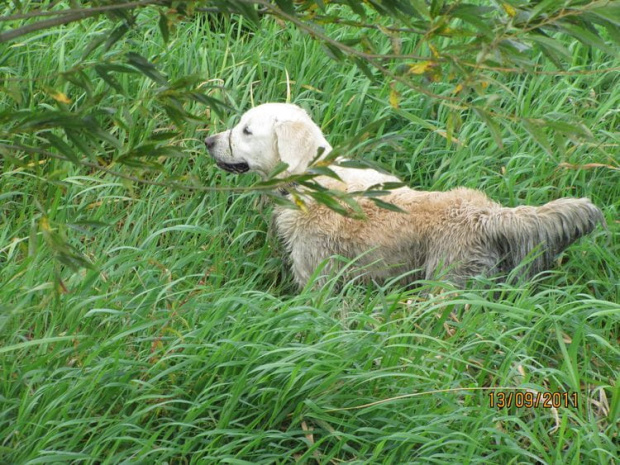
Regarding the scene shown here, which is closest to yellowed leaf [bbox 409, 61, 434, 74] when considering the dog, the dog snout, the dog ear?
the dog

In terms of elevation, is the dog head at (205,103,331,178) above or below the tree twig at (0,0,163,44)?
below

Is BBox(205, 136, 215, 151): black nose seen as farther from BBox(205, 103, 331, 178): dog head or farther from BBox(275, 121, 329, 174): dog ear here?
BBox(275, 121, 329, 174): dog ear

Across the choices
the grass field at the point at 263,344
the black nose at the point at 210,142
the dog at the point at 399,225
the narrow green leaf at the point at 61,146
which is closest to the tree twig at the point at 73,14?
the grass field at the point at 263,344

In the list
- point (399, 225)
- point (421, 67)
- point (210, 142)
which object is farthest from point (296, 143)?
point (421, 67)

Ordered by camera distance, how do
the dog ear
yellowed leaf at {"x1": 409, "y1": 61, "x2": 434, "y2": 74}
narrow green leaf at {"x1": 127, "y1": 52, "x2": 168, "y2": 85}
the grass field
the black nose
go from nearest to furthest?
1. yellowed leaf at {"x1": 409, "y1": 61, "x2": 434, "y2": 74}
2. narrow green leaf at {"x1": 127, "y1": 52, "x2": 168, "y2": 85}
3. the grass field
4. the dog ear
5. the black nose

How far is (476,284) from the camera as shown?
157 inches

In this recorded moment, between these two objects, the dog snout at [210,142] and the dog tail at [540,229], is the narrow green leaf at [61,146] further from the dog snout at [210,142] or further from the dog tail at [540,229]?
the dog snout at [210,142]

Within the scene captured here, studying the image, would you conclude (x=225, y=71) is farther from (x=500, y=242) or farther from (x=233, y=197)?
(x=500, y=242)

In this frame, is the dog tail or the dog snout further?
the dog snout

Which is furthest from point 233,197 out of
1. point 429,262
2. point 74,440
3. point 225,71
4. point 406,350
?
point 74,440
